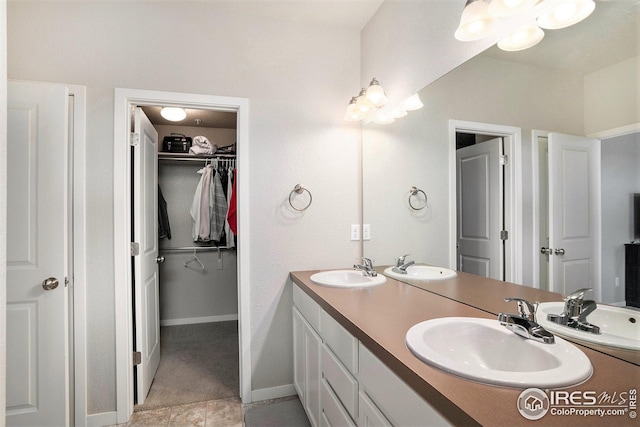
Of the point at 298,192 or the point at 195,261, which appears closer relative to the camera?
the point at 298,192

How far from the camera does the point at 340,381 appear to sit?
1273 mm

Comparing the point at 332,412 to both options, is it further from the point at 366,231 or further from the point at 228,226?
the point at 228,226

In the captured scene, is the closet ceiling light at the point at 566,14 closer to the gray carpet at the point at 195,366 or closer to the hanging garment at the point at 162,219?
the gray carpet at the point at 195,366

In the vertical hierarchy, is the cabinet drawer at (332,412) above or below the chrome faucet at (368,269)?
below

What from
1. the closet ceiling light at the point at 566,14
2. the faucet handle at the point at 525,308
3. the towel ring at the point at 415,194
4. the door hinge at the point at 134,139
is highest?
the closet ceiling light at the point at 566,14

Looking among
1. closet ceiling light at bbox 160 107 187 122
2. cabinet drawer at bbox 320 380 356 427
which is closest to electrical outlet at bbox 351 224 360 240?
cabinet drawer at bbox 320 380 356 427

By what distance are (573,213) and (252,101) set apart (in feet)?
6.04

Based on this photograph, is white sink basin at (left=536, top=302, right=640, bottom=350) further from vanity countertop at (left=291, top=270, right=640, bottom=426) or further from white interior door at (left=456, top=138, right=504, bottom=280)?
white interior door at (left=456, top=138, right=504, bottom=280)

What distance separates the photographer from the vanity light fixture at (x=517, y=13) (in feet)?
3.09

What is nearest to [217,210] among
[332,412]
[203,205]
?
[203,205]

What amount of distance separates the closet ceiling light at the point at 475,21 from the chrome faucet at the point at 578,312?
3.14 feet

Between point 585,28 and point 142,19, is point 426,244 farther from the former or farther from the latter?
point 142,19

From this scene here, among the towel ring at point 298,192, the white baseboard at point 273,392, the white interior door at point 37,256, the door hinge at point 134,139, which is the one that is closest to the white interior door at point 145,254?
the door hinge at point 134,139

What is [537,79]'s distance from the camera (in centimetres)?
105
